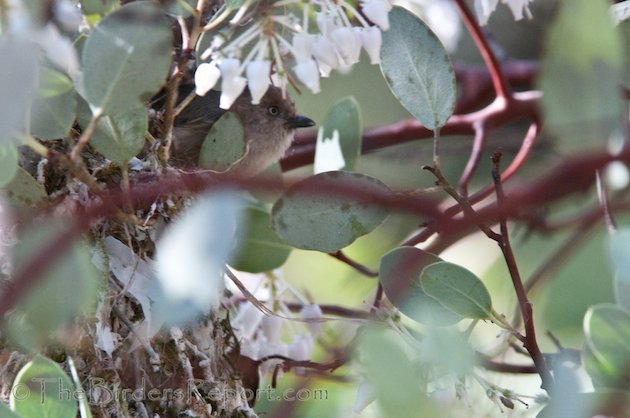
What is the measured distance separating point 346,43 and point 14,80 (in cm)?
50

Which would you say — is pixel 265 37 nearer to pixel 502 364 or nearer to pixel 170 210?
pixel 170 210

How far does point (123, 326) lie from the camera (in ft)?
5.18

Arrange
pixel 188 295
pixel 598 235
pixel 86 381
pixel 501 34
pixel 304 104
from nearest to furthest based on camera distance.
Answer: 1. pixel 188 295
2. pixel 86 381
3. pixel 598 235
4. pixel 304 104
5. pixel 501 34

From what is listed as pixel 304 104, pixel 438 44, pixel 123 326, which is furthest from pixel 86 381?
pixel 304 104

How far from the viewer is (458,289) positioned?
4.18ft

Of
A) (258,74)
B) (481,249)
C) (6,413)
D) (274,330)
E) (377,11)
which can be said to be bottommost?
(481,249)

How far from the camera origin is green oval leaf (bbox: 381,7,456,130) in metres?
1.33

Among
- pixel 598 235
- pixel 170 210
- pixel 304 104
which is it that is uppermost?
pixel 598 235

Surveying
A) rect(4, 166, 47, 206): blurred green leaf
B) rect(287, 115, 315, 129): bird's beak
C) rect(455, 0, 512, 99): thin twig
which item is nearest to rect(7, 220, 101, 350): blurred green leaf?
rect(4, 166, 47, 206): blurred green leaf

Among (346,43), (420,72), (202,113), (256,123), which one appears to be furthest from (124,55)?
(256,123)

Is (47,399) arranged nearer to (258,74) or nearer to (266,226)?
(258,74)

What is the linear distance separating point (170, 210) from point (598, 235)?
0.82 meters

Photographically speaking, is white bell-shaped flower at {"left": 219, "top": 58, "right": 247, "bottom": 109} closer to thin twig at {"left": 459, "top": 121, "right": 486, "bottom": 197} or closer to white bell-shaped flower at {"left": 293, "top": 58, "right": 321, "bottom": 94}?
white bell-shaped flower at {"left": 293, "top": 58, "right": 321, "bottom": 94}

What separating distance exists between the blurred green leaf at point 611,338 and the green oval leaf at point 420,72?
37cm
